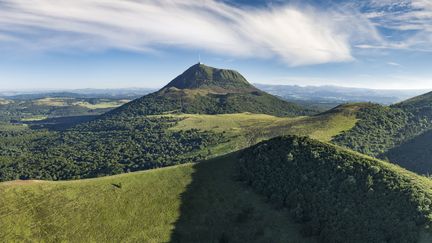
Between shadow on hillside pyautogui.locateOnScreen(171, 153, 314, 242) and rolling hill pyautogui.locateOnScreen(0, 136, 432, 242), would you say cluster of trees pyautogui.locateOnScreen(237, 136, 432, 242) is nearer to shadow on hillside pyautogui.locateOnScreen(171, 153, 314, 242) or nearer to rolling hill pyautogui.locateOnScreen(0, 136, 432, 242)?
rolling hill pyautogui.locateOnScreen(0, 136, 432, 242)

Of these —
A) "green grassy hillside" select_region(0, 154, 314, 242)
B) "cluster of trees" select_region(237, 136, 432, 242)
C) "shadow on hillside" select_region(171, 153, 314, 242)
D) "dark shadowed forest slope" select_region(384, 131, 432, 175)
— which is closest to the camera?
"cluster of trees" select_region(237, 136, 432, 242)

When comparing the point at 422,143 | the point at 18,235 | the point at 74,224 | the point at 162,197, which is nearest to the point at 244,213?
A: the point at 162,197

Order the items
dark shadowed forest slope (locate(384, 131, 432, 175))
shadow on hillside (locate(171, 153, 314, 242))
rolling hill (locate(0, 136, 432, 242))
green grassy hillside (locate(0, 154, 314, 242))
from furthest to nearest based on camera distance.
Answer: dark shadowed forest slope (locate(384, 131, 432, 175))
green grassy hillside (locate(0, 154, 314, 242))
shadow on hillside (locate(171, 153, 314, 242))
rolling hill (locate(0, 136, 432, 242))

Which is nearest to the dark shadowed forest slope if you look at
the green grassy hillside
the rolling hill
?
the rolling hill

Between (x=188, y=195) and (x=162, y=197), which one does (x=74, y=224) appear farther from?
(x=188, y=195)

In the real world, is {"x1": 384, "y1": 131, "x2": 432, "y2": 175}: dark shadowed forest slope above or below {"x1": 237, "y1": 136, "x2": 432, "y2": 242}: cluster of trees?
below

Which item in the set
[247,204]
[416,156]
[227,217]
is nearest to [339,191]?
[247,204]
